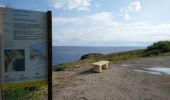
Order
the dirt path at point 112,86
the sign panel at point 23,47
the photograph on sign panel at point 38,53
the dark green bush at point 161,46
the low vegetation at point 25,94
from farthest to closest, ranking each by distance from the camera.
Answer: the dark green bush at point 161,46, the dirt path at point 112,86, the low vegetation at point 25,94, the photograph on sign panel at point 38,53, the sign panel at point 23,47

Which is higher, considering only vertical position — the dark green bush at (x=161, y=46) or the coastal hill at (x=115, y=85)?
the dark green bush at (x=161, y=46)

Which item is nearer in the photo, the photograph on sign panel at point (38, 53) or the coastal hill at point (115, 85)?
the photograph on sign panel at point (38, 53)

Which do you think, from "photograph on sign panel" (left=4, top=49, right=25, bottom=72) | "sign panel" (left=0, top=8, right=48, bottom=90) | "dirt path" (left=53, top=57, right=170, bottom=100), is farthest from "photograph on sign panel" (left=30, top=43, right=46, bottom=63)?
"dirt path" (left=53, top=57, right=170, bottom=100)

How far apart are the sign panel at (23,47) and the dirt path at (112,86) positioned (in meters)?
3.43

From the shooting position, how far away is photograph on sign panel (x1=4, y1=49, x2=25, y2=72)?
5805mm

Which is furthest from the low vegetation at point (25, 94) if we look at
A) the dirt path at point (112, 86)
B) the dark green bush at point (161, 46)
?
the dark green bush at point (161, 46)

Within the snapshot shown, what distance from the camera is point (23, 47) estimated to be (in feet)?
19.5

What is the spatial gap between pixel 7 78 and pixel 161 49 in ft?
70.8

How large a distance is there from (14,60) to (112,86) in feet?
19.2

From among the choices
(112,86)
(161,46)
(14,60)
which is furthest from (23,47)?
(161,46)

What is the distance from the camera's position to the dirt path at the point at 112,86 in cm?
974

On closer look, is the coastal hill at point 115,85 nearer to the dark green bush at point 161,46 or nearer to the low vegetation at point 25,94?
the low vegetation at point 25,94

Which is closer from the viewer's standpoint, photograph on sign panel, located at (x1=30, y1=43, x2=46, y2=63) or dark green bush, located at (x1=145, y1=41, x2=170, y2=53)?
photograph on sign panel, located at (x1=30, y1=43, x2=46, y2=63)

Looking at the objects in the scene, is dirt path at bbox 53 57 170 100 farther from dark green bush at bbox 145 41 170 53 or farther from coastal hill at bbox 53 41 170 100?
dark green bush at bbox 145 41 170 53
